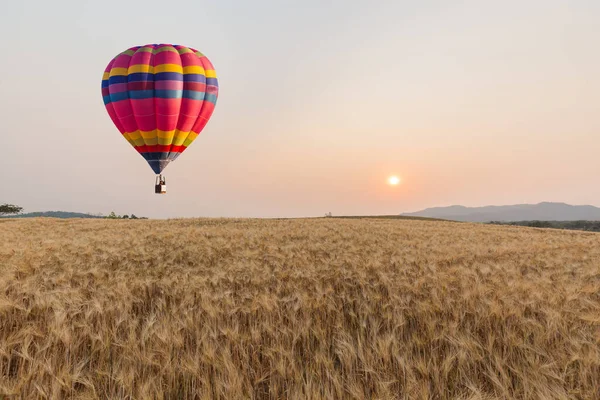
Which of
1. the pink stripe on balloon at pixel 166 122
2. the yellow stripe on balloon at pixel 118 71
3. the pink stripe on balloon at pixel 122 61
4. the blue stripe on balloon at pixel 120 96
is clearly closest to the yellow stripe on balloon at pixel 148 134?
the pink stripe on balloon at pixel 166 122

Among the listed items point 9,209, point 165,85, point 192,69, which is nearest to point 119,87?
point 165,85

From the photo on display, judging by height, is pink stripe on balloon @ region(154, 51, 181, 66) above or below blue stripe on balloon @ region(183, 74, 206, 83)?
above

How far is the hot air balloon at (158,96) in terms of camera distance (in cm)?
1669

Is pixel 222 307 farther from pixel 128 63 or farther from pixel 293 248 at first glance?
pixel 128 63

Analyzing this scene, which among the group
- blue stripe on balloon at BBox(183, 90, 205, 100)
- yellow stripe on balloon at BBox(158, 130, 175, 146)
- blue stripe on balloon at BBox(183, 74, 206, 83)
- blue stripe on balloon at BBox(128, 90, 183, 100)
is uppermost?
blue stripe on balloon at BBox(183, 74, 206, 83)

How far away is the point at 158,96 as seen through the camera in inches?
653

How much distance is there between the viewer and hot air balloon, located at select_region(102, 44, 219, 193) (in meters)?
16.7

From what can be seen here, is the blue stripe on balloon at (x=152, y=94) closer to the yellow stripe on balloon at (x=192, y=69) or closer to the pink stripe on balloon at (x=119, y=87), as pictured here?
the pink stripe on balloon at (x=119, y=87)

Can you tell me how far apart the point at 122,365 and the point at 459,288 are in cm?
415

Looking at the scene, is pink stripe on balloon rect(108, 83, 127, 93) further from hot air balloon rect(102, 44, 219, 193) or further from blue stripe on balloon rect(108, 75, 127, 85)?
blue stripe on balloon rect(108, 75, 127, 85)

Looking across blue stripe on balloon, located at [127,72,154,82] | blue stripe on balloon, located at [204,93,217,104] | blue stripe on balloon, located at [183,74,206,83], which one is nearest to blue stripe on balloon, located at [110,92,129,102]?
blue stripe on balloon, located at [127,72,154,82]

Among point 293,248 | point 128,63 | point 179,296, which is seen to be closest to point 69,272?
point 179,296

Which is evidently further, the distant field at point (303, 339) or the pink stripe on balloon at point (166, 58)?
the pink stripe on balloon at point (166, 58)

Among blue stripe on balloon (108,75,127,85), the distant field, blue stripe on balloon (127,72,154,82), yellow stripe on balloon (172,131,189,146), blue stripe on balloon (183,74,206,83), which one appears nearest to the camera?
the distant field
